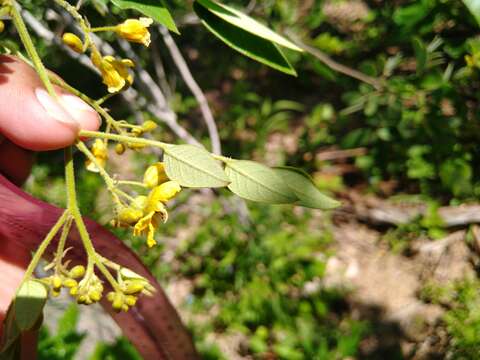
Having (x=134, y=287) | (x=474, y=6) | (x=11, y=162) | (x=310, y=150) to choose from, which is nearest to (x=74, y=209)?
(x=134, y=287)

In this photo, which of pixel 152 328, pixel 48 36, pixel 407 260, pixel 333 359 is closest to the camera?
pixel 152 328

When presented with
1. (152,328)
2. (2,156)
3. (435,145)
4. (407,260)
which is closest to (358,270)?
(407,260)

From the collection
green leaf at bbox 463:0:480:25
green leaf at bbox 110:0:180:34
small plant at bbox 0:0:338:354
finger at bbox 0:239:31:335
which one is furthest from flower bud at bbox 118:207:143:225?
green leaf at bbox 463:0:480:25

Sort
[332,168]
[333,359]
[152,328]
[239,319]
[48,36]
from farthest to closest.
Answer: [332,168], [239,319], [333,359], [48,36], [152,328]

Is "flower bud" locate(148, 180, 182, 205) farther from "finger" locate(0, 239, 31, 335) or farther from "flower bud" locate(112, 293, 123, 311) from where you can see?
"finger" locate(0, 239, 31, 335)

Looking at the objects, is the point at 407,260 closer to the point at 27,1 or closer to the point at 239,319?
the point at 239,319

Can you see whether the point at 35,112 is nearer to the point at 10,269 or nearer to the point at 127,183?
the point at 127,183
